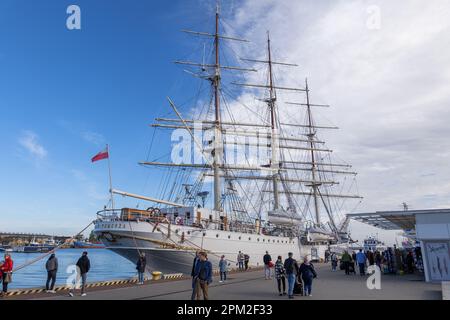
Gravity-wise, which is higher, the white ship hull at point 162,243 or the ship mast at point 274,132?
the ship mast at point 274,132

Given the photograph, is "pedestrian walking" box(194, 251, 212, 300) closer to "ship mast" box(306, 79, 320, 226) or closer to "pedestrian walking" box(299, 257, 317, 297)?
"pedestrian walking" box(299, 257, 317, 297)

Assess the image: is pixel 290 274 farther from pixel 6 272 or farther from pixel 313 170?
pixel 313 170

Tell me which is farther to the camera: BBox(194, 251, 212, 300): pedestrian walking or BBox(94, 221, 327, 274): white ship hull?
BBox(94, 221, 327, 274): white ship hull

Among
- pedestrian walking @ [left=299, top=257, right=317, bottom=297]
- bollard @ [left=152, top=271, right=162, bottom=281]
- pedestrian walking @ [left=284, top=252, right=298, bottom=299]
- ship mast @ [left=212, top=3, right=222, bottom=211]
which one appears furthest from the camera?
ship mast @ [left=212, top=3, right=222, bottom=211]

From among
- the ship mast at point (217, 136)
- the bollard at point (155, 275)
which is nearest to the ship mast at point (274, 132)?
the ship mast at point (217, 136)

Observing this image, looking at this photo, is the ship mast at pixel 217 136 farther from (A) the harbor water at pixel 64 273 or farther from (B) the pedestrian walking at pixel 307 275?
(B) the pedestrian walking at pixel 307 275

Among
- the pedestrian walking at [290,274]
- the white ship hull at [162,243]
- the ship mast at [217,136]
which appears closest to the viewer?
the pedestrian walking at [290,274]

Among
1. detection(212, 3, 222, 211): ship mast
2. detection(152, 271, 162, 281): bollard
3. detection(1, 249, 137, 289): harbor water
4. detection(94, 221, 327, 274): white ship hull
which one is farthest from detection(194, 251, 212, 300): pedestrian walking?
detection(212, 3, 222, 211): ship mast

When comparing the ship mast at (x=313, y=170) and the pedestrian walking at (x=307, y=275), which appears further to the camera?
the ship mast at (x=313, y=170)

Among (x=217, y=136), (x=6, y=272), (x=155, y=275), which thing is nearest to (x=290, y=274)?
(x=155, y=275)

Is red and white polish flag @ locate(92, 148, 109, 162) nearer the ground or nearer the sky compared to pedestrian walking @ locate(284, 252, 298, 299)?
nearer the sky

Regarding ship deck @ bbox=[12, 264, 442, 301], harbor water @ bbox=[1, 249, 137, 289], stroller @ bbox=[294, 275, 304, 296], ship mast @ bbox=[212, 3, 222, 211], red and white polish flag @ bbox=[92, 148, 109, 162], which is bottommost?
harbor water @ bbox=[1, 249, 137, 289]

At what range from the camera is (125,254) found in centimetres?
2417
